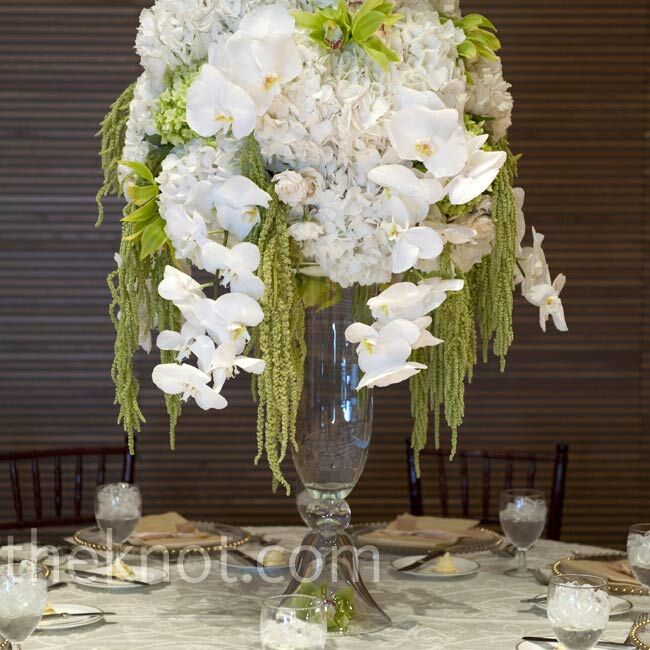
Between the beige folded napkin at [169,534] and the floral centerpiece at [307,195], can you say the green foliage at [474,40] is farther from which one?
the beige folded napkin at [169,534]

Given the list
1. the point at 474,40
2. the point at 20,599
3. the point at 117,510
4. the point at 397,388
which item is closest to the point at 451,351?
Answer: the point at 474,40

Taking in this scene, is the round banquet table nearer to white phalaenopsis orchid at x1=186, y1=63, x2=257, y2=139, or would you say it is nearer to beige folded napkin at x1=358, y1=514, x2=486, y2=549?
beige folded napkin at x1=358, y1=514, x2=486, y2=549

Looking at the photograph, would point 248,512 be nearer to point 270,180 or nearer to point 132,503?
point 132,503

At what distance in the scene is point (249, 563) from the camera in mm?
2244

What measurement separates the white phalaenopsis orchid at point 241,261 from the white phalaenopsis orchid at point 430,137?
256 millimetres

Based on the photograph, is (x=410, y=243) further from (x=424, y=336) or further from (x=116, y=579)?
(x=116, y=579)

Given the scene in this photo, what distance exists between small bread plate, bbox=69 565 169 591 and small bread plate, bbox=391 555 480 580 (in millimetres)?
474

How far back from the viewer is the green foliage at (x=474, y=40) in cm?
173

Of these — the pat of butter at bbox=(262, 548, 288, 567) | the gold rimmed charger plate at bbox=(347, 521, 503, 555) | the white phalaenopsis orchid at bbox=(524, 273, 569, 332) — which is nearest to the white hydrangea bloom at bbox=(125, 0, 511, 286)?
the white phalaenopsis orchid at bbox=(524, 273, 569, 332)

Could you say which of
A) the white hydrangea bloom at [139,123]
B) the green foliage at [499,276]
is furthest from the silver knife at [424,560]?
the white hydrangea bloom at [139,123]

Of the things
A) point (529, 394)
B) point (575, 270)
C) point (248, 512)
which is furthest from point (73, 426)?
point (575, 270)

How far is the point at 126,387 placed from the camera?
5.70 feet

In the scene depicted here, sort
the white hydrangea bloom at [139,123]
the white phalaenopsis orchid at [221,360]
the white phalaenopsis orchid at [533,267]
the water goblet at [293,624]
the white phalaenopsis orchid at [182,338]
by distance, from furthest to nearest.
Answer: the white phalaenopsis orchid at [533,267] < the white hydrangea bloom at [139,123] < the white phalaenopsis orchid at [182,338] < the white phalaenopsis orchid at [221,360] < the water goblet at [293,624]

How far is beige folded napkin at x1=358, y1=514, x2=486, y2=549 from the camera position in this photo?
242cm
